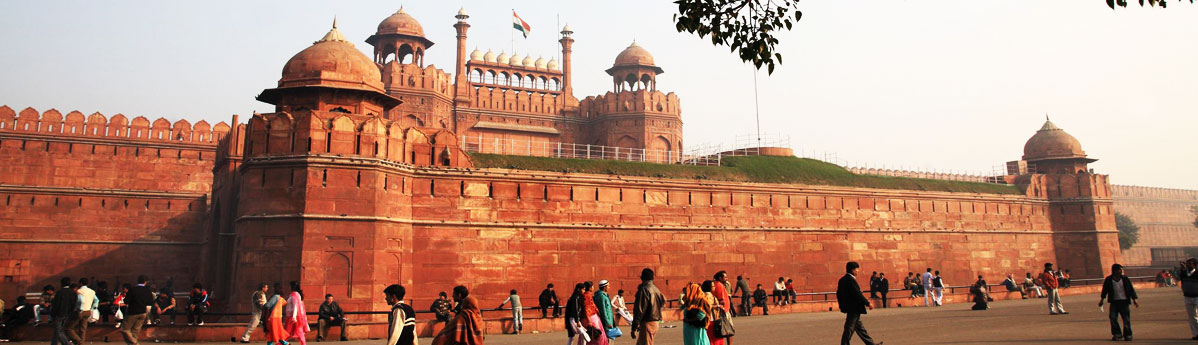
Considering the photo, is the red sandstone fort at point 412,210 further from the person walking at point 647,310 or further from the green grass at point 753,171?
the person walking at point 647,310

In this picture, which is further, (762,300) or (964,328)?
(762,300)

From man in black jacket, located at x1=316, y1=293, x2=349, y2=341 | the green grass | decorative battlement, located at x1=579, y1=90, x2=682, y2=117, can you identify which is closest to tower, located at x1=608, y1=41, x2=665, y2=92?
decorative battlement, located at x1=579, y1=90, x2=682, y2=117

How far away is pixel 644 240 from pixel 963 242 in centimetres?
1269

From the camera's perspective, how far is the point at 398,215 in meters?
18.2

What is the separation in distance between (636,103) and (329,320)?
27072 millimetres

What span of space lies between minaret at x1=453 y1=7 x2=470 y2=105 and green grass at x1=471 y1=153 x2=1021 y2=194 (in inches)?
636

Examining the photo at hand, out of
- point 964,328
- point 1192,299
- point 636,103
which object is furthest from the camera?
point 636,103

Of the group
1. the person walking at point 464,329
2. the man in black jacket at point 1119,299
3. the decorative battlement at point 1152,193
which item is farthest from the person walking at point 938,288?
the decorative battlement at point 1152,193

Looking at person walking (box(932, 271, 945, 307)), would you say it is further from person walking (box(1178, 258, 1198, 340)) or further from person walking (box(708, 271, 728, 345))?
person walking (box(708, 271, 728, 345))

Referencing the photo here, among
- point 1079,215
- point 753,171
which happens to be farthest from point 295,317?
point 1079,215

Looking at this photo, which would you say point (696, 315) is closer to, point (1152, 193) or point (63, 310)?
point (63, 310)

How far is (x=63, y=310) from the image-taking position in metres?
10.7

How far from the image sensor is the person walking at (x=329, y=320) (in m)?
13.4

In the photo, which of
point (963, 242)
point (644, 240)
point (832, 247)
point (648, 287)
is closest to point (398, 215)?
point (644, 240)
